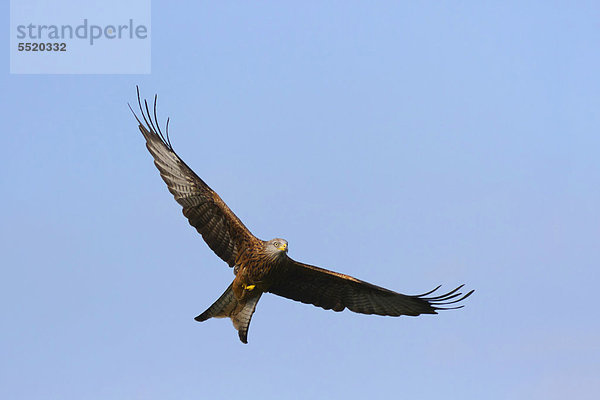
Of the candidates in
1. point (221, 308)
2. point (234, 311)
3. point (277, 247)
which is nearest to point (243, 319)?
point (234, 311)

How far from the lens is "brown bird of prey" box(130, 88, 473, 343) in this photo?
12461 millimetres

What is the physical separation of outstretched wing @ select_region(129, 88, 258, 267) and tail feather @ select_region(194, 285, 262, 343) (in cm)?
57

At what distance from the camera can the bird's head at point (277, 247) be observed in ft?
39.8

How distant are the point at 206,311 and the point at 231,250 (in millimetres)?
1039

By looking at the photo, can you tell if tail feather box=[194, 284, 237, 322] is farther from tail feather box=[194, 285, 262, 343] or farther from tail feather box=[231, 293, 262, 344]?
tail feather box=[231, 293, 262, 344]

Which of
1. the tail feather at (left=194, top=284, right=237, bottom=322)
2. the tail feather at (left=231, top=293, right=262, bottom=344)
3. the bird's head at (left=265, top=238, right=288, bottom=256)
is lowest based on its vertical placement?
the tail feather at (left=231, top=293, right=262, bottom=344)

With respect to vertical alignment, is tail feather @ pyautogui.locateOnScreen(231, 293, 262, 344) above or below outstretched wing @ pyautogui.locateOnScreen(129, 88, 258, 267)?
below

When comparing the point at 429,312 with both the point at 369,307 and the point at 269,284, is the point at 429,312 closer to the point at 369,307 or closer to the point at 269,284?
the point at 369,307

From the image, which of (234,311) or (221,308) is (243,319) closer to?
(234,311)

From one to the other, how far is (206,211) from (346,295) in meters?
2.59

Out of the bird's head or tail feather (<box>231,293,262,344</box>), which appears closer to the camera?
the bird's head

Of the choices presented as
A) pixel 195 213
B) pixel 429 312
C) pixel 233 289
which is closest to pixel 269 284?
pixel 233 289

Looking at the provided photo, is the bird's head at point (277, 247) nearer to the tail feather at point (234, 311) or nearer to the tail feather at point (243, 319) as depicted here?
the tail feather at point (234, 311)

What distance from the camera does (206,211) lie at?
1295 cm
